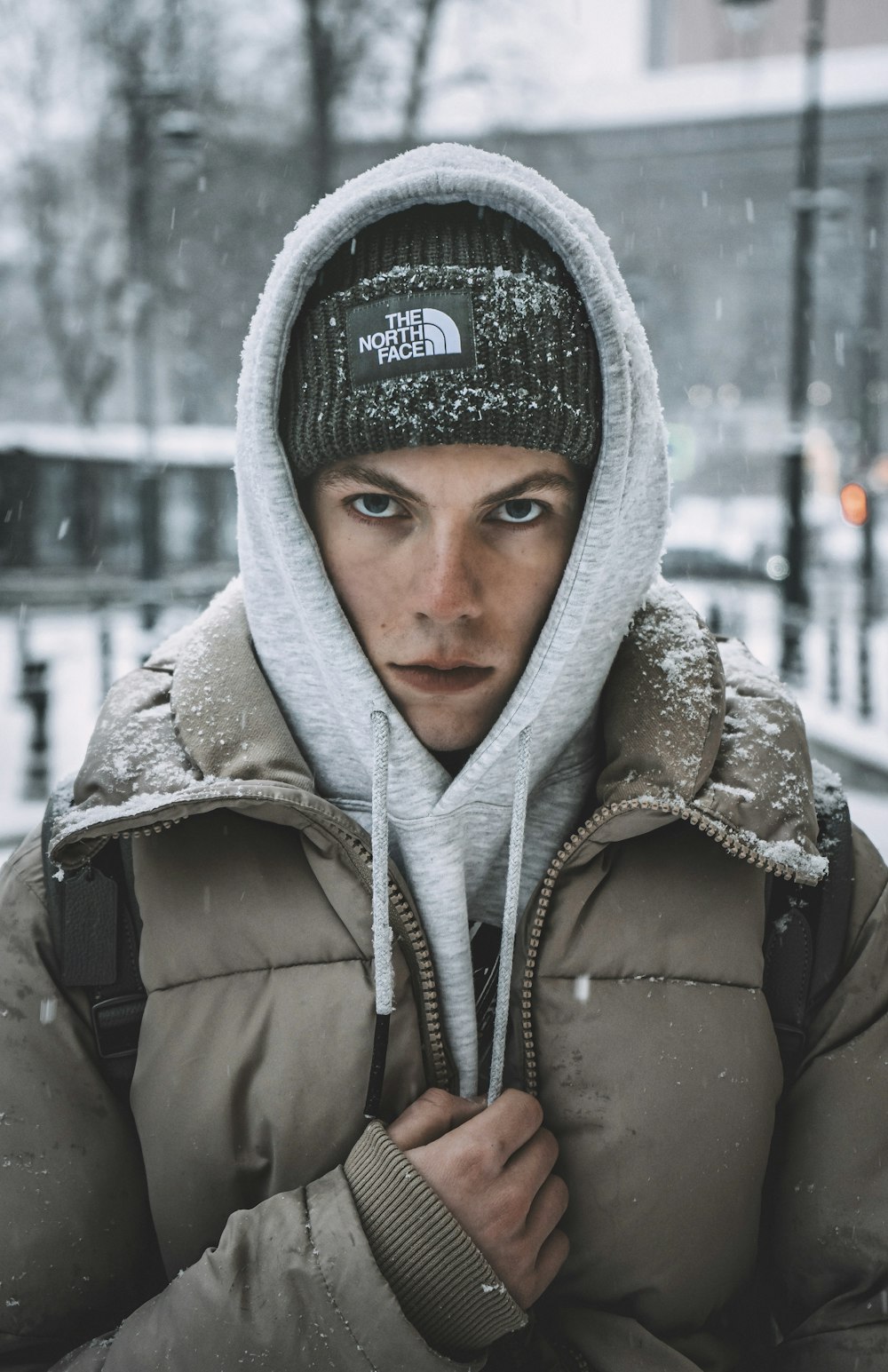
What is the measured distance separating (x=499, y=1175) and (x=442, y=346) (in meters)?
1.07

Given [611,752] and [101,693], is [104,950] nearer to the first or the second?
[611,752]

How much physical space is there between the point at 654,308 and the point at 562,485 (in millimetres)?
17405

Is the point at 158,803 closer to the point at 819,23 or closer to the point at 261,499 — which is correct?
the point at 261,499

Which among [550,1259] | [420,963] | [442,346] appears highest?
[442,346]

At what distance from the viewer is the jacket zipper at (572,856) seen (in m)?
1.46

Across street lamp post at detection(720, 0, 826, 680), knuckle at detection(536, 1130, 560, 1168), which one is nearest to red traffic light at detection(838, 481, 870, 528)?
street lamp post at detection(720, 0, 826, 680)

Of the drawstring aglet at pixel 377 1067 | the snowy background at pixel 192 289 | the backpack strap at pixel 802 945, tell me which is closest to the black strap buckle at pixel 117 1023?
the drawstring aglet at pixel 377 1067

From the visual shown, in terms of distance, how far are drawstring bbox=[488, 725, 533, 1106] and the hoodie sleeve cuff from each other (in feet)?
0.60

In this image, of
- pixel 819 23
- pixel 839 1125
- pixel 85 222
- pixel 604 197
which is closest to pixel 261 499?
pixel 839 1125

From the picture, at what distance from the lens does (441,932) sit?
156cm

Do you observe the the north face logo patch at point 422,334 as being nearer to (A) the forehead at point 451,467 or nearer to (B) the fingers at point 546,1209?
(A) the forehead at point 451,467

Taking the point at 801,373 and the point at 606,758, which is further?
the point at 801,373

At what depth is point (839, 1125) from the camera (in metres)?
1.50

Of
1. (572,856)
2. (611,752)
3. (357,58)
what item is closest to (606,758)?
(611,752)
